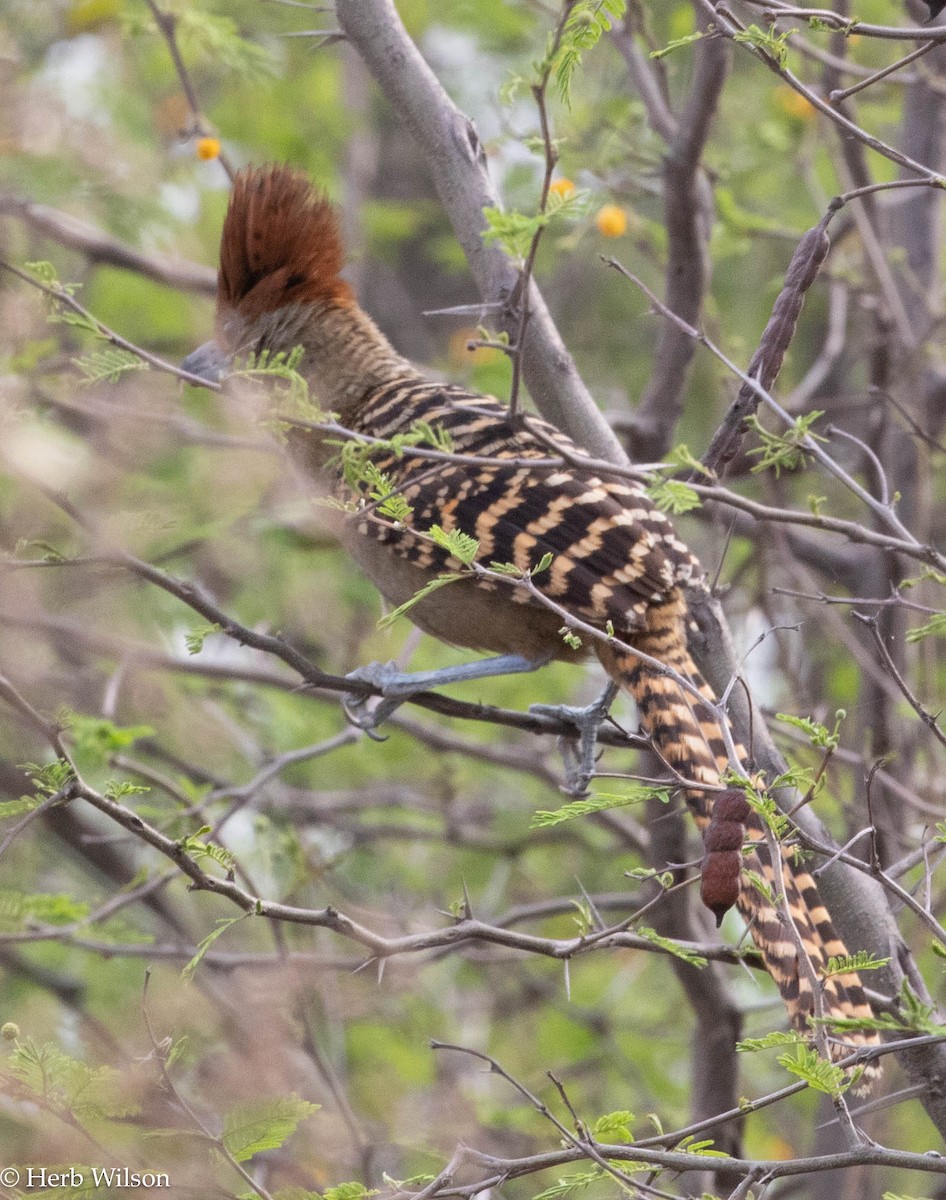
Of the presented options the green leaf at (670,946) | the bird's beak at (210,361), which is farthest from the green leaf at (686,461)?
the bird's beak at (210,361)

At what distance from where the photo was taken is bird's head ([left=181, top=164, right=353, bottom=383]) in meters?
4.68

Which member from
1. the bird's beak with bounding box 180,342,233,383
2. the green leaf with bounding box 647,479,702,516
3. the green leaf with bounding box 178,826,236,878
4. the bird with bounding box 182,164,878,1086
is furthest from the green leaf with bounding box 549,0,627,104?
the bird's beak with bounding box 180,342,233,383

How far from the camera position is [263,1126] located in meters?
2.71

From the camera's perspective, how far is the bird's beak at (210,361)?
15.9 feet

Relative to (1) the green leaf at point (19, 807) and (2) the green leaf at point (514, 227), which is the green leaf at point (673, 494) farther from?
(1) the green leaf at point (19, 807)

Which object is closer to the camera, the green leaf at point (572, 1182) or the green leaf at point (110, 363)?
the green leaf at point (572, 1182)

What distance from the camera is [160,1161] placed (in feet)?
10.8

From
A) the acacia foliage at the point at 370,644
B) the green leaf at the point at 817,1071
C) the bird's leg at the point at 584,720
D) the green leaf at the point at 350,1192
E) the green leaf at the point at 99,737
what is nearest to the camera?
the green leaf at the point at 817,1071

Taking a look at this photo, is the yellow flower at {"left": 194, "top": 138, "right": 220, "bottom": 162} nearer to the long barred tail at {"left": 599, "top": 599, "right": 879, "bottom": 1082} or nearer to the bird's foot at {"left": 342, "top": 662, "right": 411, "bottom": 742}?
the bird's foot at {"left": 342, "top": 662, "right": 411, "bottom": 742}

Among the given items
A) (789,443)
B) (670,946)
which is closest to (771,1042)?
(670,946)

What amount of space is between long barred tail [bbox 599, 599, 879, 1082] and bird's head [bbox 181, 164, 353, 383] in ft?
6.06

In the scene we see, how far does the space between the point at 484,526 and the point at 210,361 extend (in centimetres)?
147

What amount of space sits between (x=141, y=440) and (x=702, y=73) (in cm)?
203

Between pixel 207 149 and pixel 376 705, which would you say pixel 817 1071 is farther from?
pixel 207 149
